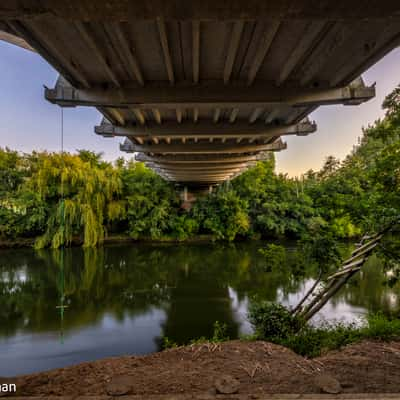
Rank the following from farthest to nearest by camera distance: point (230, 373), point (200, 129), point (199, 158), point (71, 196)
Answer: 1. point (71, 196)
2. point (199, 158)
3. point (200, 129)
4. point (230, 373)

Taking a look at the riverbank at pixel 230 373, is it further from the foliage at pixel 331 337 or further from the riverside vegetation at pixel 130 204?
the riverside vegetation at pixel 130 204

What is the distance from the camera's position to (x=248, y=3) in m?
0.90

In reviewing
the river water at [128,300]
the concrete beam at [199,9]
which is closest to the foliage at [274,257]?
the river water at [128,300]

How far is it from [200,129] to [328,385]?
296 cm

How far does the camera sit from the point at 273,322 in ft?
10.2

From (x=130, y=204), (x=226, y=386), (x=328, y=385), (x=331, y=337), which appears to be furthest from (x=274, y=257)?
(x=130, y=204)

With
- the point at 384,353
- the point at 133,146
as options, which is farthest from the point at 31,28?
the point at 384,353

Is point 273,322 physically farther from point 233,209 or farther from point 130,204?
point 130,204

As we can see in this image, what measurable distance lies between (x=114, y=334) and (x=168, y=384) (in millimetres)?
2762

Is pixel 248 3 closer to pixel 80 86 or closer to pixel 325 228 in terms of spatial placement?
pixel 80 86

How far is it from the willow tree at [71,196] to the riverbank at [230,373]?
26.7 feet

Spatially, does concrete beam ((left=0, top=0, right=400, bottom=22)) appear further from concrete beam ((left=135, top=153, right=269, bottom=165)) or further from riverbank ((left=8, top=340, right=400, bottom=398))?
concrete beam ((left=135, top=153, right=269, bottom=165))

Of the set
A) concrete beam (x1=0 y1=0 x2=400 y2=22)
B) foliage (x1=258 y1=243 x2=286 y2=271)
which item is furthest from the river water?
concrete beam (x1=0 y1=0 x2=400 y2=22)

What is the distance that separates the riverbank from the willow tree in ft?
26.7
